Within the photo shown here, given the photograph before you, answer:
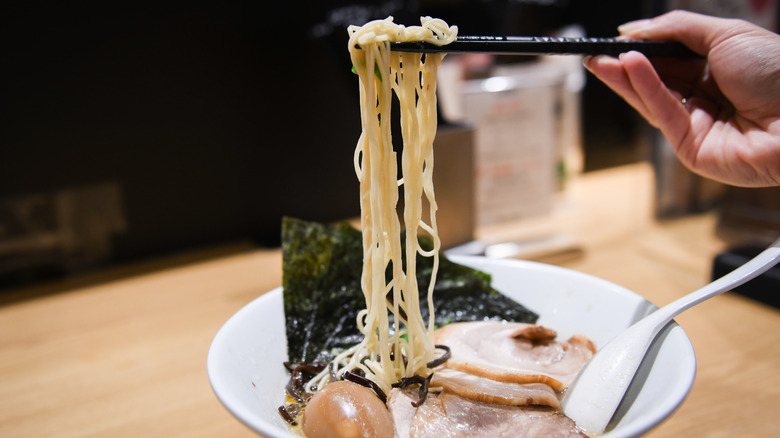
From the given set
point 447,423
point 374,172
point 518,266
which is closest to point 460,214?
point 518,266

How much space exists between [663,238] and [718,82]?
932 millimetres

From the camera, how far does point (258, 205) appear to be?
212cm

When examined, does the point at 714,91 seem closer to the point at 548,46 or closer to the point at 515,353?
the point at 548,46

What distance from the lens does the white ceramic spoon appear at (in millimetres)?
801

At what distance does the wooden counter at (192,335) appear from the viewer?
3.46 ft

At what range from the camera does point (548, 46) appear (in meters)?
0.92

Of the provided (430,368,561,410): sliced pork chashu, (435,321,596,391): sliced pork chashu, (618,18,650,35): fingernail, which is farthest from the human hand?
(430,368,561,410): sliced pork chashu

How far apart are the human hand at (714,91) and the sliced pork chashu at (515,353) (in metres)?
0.44

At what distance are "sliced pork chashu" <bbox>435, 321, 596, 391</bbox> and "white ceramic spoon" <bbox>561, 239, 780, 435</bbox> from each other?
8 centimetres

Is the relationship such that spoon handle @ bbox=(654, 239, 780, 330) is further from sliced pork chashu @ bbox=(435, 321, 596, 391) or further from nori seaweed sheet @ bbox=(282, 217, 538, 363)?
nori seaweed sheet @ bbox=(282, 217, 538, 363)

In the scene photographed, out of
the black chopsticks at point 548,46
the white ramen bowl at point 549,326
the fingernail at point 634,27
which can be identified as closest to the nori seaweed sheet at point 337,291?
the white ramen bowl at point 549,326

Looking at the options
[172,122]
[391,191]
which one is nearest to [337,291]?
[391,191]

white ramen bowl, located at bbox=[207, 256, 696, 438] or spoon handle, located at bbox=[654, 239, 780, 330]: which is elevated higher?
spoon handle, located at bbox=[654, 239, 780, 330]

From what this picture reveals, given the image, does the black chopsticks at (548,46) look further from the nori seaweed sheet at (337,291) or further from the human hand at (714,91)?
the nori seaweed sheet at (337,291)
